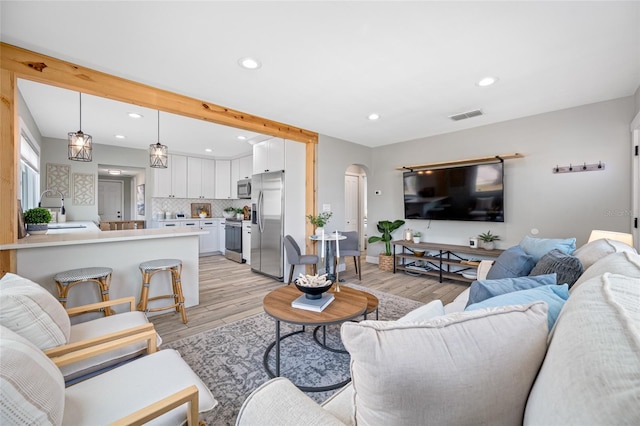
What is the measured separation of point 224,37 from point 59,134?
4.86m

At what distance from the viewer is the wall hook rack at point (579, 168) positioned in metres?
3.29

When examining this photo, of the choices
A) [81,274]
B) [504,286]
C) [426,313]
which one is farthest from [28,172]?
[504,286]

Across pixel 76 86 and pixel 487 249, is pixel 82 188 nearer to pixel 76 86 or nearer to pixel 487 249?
pixel 76 86

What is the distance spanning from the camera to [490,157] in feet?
12.9

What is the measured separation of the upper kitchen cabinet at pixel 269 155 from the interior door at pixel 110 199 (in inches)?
233

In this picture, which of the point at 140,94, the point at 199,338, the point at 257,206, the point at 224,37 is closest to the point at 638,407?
the point at 224,37

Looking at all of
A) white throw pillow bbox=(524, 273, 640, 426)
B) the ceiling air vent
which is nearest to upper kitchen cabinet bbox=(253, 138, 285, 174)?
the ceiling air vent

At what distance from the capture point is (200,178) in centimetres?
663

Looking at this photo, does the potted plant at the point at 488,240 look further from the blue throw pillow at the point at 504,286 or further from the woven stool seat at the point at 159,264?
the woven stool seat at the point at 159,264

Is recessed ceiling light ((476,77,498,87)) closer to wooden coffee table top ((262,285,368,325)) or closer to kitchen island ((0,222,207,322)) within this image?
wooden coffee table top ((262,285,368,325))

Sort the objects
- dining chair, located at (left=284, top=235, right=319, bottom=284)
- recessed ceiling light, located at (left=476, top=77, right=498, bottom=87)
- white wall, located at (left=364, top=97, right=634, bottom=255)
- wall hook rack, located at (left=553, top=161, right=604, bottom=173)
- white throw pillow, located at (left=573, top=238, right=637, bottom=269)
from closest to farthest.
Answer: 1. white throw pillow, located at (left=573, top=238, right=637, bottom=269)
2. recessed ceiling light, located at (left=476, top=77, right=498, bottom=87)
3. white wall, located at (left=364, top=97, right=634, bottom=255)
4. wall hook rack, located at (left=553, top=161, right=604, bottom=173)
5. dining chair, located at (left=284, top=235, right=319, bottom=284)

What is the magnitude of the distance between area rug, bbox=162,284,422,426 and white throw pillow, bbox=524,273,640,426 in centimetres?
150

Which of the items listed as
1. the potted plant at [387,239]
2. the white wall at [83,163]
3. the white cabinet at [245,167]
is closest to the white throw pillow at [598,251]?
the potted plant at [387,239]

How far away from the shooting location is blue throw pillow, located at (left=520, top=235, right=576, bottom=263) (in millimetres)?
2043
